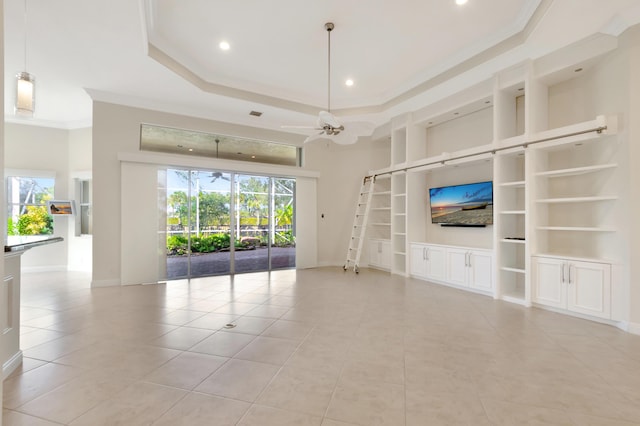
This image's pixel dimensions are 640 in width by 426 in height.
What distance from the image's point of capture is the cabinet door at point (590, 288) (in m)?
3.93

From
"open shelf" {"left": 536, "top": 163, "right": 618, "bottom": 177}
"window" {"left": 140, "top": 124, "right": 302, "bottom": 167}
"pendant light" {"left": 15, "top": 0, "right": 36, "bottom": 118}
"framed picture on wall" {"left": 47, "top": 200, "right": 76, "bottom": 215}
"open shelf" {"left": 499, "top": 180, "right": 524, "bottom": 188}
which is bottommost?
"framed picture on wall" {"left": 47, "top": 200, "right": 76, "bottom": 215}

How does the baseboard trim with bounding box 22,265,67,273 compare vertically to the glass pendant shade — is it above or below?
below

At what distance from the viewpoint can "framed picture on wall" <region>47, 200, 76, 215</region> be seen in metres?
7.72

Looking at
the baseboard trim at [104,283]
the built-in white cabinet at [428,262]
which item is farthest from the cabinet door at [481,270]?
the baseboard trim at [104,283]

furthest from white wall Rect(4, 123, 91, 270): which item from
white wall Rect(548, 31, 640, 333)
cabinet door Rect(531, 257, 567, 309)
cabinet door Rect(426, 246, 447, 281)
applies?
white wall Rect(548, 31, 640, 333)

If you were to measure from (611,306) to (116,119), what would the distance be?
860 centimetres

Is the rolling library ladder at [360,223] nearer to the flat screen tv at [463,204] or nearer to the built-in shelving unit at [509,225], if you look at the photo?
the flat screen tv at [463,204]

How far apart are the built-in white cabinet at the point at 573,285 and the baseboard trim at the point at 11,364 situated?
20.6 feet

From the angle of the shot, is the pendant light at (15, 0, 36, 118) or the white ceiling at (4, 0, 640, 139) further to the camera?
the white ceiling at (4, 0, 640, 139)

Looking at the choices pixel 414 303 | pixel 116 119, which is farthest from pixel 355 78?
pixel 116 119

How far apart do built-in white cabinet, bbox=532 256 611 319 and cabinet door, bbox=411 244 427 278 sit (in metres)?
2.22

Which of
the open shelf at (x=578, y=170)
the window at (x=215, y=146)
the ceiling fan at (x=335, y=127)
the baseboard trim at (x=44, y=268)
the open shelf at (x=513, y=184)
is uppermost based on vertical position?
the window at (x=215, y=146)

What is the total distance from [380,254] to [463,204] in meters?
2.61

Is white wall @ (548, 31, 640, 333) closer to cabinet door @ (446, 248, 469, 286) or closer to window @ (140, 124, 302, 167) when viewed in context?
cabinet door @ (446, 248, 469, 286)
